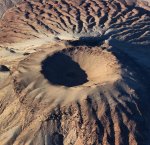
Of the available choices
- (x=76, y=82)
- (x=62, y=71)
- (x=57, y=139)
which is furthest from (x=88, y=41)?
(x=57, y=139)

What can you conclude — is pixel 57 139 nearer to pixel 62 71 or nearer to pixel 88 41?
pixel 62 71

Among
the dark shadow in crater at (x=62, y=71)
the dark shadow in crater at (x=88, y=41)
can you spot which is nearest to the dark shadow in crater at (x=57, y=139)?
the dark shadow in crater at (x=62, y=71)

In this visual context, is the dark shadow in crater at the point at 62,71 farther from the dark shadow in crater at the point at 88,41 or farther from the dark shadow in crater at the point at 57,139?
the dark shadow in crater at the point at 57,139

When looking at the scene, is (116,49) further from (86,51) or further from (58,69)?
(58,69)

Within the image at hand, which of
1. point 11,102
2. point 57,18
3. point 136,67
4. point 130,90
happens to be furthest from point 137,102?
point 57,18

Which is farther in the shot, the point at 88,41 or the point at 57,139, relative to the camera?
the point at 88,41

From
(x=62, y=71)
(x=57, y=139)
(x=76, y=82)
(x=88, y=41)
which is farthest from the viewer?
(x=88, y=41)

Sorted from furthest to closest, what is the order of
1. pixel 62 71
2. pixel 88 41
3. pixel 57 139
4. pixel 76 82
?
pixel 88 41, pixel 62 71, pixel 76 82, pixel 57 139
